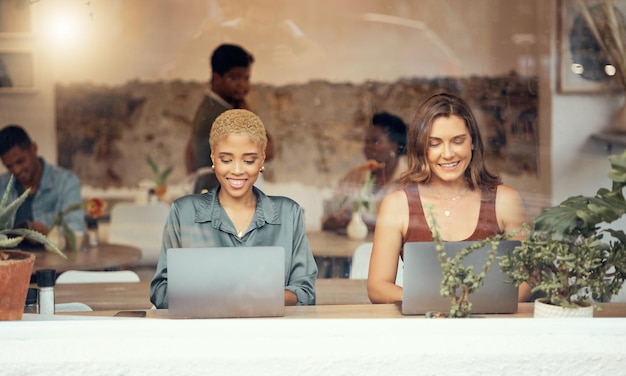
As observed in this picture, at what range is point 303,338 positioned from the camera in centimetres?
252

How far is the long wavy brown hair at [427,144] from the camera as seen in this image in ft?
11.0

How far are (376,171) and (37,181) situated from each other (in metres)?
2.40

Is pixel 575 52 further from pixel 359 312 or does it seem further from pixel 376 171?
pixel 359 312

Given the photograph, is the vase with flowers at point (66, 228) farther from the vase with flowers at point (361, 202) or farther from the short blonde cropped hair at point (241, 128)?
the short blonde cropped hair at point (241, 128)

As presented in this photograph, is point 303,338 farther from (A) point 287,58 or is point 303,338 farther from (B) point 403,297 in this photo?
(A) point 287,58

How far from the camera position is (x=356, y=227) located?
529cm

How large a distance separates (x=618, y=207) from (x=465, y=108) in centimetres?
102

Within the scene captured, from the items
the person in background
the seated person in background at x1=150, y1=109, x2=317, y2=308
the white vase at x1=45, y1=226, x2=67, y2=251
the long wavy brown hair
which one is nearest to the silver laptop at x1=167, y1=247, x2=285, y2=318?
the seated person in background at x1=150, y1=109, x2=317, y2=308

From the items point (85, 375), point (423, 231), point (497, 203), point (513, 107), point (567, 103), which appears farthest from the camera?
point (513, 107)

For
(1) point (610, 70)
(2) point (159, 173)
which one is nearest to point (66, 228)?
(2) point (159, 173)

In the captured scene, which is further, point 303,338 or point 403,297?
point 403,297

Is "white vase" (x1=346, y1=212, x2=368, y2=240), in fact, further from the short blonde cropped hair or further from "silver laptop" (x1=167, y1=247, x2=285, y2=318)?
"silver laptop" (x1=167, y1=247, x2=285, y2=318)

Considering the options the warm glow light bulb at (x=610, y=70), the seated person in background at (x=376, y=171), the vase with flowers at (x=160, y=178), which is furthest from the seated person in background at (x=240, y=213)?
the vase with flowers at (x=160, y=178)

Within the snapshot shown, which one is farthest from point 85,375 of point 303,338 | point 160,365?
point 303,338
